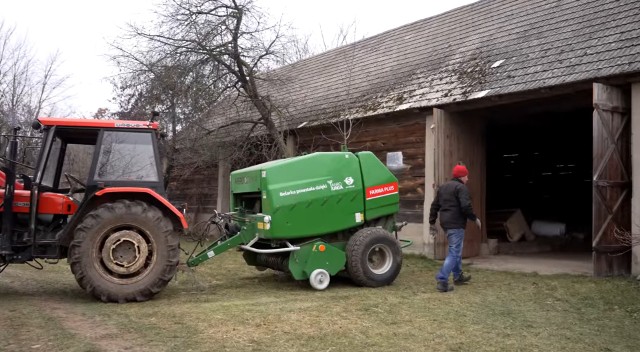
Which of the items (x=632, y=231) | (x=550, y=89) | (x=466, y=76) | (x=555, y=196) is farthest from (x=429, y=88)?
(x=555, y=196)

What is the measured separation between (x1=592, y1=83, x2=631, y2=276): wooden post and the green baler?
3.14 metres

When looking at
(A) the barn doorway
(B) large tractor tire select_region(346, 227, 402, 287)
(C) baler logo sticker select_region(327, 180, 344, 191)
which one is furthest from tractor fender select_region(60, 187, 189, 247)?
(A) the barn doorway

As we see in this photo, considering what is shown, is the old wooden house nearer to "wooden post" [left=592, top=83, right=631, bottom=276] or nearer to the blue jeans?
"wooden post" [left=592, top=83, right=631, bottom=276]

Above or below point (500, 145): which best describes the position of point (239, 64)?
above

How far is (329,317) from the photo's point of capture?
5.94 m

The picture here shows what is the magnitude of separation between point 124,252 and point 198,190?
13.6 meters

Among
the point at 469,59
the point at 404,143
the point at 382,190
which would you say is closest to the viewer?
the point at 382,190

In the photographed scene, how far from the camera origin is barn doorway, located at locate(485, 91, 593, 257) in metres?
13.6

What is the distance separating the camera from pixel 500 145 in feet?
52.3

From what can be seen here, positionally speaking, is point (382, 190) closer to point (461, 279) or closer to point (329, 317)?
point (461, 279)

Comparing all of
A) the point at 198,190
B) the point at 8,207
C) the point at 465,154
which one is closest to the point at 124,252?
the point at 8,207

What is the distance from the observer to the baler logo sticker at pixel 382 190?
837 cm

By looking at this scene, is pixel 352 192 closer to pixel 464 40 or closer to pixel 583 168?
pixel 464 40

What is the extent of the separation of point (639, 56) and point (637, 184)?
6.28 ft
